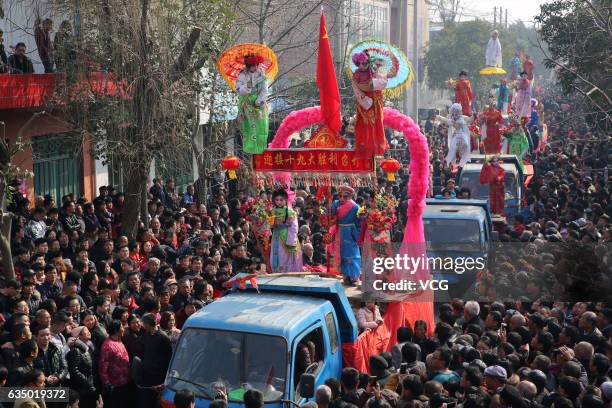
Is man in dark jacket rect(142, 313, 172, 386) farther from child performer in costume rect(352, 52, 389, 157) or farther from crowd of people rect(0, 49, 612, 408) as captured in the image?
child performer in costume rect(352, 52, 389, 157)

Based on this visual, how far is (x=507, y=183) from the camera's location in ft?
70.1

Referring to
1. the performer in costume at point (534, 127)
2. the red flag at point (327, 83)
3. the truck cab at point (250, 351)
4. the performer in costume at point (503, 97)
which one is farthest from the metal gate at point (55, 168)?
the performer in costume at point (534, 127)

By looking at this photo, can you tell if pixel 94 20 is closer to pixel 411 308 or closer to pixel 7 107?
pixel 7 107

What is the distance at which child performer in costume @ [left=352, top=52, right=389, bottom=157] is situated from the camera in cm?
1212

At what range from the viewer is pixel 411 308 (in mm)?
12422

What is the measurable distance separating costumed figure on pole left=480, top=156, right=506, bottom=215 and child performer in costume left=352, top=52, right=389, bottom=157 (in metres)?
8.21

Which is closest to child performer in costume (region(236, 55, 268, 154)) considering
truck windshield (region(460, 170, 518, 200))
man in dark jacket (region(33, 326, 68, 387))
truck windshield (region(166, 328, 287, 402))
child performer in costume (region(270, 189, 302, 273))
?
child performer in costume (region(270, 189, 302, 273))

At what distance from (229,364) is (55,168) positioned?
1149 cm

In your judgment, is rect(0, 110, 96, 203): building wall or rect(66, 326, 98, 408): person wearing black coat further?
rect(0, 110, 96, 203): building wall

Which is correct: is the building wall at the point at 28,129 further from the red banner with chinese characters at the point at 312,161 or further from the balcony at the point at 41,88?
the red banner with chinese characters at the point at 312,161

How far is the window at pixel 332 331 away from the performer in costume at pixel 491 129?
15196mm

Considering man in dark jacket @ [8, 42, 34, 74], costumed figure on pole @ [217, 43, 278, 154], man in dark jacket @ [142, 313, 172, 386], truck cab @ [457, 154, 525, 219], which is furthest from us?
truck cab @ [457, 154, 525, 219]

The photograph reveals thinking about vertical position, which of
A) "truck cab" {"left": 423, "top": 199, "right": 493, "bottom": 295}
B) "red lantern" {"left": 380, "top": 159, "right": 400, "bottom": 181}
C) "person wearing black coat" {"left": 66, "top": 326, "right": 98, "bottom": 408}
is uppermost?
"red lantern" {"left": 380, "top": 159, "right": 400, "bottom": 181}

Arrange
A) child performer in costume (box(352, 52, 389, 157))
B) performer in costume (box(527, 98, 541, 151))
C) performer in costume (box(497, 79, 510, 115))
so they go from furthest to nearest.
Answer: performer in costume (box(527, 98, 541, 151)) < performer in costume (box(497, 79, 510, 115)) < child performer in costume (box(352, 52, 389, 157))
